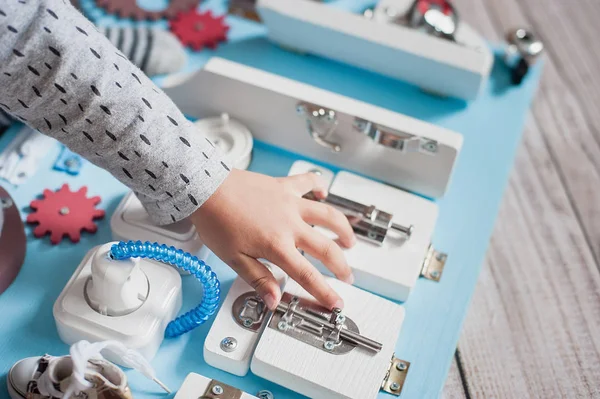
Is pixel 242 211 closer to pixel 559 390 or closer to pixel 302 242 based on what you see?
pixel 302 242

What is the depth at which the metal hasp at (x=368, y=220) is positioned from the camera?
0.72 m

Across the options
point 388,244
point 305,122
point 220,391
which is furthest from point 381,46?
point 220,391

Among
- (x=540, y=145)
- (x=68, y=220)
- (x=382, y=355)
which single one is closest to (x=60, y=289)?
(x=68, y=220)

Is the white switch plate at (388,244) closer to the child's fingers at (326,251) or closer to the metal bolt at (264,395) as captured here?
the child's fingers at (326,251)

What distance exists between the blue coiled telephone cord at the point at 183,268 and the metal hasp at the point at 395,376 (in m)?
0.18

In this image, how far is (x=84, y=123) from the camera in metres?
0.59

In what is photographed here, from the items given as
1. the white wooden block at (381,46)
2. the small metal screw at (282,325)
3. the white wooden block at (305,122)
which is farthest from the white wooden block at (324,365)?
the white wooden block at (381,46)

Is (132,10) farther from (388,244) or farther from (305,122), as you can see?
(388,244)

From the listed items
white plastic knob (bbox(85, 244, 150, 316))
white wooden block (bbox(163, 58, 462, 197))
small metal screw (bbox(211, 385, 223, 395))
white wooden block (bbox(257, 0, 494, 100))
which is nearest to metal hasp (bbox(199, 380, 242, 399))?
small metal screw (bbox(211, 385, 223, 395))

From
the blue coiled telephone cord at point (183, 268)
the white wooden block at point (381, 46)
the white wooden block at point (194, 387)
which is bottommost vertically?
the white wooden block at point (194, 387)

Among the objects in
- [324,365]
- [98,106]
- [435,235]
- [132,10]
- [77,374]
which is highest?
[132,10]

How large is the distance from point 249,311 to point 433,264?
23cm

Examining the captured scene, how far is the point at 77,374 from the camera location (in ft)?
1.69

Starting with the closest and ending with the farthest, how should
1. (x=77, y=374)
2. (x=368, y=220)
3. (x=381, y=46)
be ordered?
(x=77, y=374), (x=368, y=220), (x=381, y=46)
